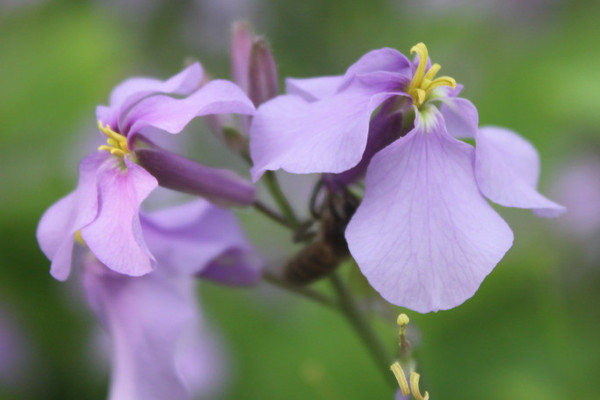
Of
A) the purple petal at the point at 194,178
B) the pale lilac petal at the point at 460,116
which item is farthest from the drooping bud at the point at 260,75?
the pale lilac petal at the point at 460,116

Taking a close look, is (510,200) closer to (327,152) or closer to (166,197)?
(327,152)

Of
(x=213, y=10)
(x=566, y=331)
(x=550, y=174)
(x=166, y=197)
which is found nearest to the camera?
(x=566, y=331)

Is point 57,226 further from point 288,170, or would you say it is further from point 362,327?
point 362,327

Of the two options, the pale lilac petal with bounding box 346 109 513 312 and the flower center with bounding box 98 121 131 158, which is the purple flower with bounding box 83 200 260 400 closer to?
the flower center with bounding box 98 121 131 158

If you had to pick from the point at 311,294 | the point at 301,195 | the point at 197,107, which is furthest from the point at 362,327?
the point at 301,195

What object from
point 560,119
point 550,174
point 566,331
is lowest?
point 566,331

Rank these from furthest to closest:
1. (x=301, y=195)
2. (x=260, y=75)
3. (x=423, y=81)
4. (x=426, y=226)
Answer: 1. (x=301, y=195)
2. (x=260, y=75)
3. (x=423, y=81)
4. (x=426, y=226)

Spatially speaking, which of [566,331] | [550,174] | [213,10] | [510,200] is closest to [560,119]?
[550,174]
